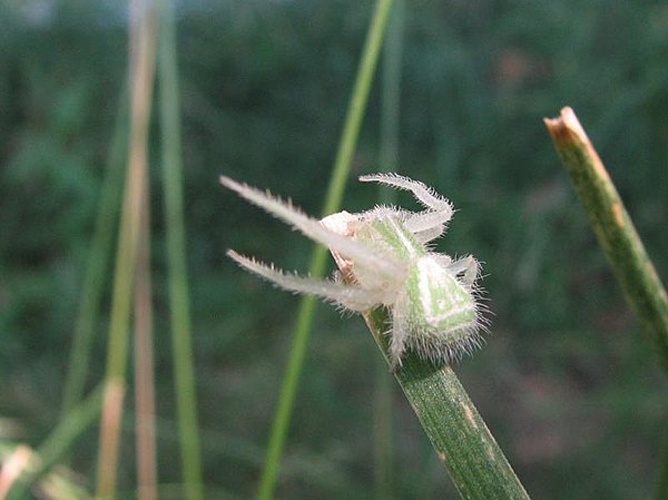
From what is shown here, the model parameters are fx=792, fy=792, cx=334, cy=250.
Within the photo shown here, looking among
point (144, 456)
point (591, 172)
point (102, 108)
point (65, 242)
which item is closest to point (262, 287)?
point (65, 242)

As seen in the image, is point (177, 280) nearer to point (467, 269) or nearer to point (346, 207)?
point (467, 269)

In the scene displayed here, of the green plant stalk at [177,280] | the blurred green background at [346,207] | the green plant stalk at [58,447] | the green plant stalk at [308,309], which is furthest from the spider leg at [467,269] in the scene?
the blurred green background at [346,207]

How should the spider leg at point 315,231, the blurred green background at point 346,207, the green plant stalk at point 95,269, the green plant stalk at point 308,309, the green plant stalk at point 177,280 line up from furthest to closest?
the blurred green background at point 346,207 < the green plant stalk at point 95,269 < the green plant stalk at point 177,280 < the green plant stalk at point 308,309 < the spider leg at point 315,231

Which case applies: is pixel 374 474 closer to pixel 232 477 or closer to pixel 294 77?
pixel 232 477

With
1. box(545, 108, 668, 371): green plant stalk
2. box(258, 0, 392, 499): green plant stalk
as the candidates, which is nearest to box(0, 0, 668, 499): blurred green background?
box(258, 0, 392, 499): green plant stalk

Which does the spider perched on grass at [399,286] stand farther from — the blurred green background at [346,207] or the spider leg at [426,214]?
the blurred green background at [346,207]

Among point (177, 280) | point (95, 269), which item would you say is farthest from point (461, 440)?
point (95, 269)
